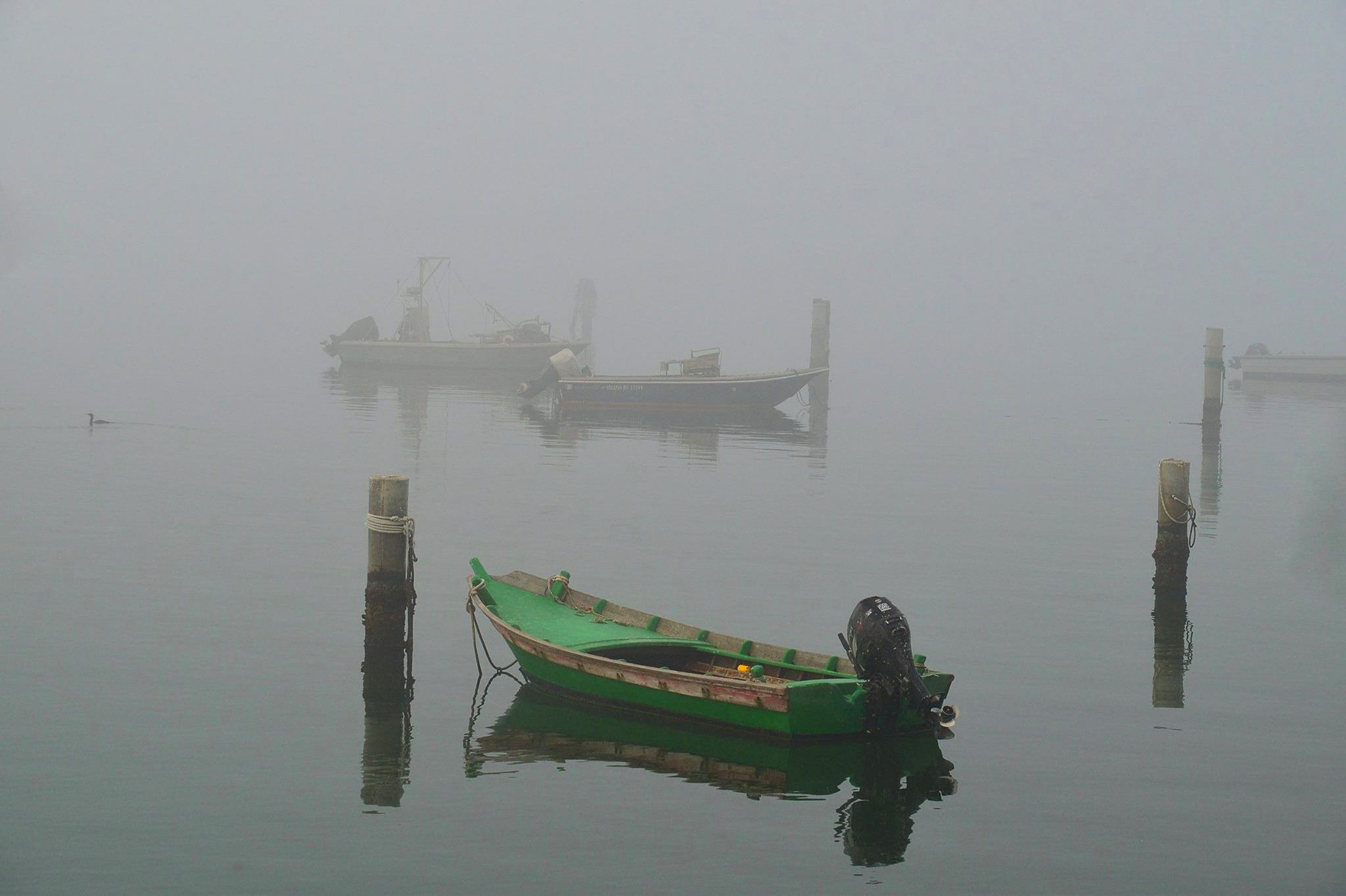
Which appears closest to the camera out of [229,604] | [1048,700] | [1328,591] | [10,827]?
[10,827]

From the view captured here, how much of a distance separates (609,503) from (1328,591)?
51.3 ft

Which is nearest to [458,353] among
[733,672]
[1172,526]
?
A: [1172,526]

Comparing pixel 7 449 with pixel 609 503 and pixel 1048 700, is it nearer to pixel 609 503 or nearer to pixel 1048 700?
pixel 609 503

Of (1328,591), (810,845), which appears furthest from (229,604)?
(1328,591)

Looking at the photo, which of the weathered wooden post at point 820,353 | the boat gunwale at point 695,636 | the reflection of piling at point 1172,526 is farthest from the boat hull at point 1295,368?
the boat gunwale at point 695,636

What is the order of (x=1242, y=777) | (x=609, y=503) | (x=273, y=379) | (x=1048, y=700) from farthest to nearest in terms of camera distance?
1. (x=273, y=379)
2. (x=609, y=503)
3. (x=1048, y=700)
4. (x=1242, y=777)

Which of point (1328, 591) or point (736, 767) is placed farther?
point (1328, 591)

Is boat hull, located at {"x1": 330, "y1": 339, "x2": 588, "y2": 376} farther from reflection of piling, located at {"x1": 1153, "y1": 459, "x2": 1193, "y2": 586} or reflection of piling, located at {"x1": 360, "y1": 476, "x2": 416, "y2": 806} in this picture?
reflection of piling, located at {"x1": 360, "y1": 476, "x2": 416, "y2": 806}

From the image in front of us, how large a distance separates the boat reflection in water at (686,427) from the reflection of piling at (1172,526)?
76.6 ft

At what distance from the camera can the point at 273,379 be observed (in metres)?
97.4

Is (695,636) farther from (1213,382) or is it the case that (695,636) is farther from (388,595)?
(1213,382)

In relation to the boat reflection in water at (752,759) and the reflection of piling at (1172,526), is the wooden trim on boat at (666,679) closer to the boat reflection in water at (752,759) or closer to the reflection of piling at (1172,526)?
the boat reflection in water at (752,759)

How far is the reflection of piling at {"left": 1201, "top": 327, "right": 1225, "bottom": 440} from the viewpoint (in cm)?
4416

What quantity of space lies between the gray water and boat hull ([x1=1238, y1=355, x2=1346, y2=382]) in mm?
81145
